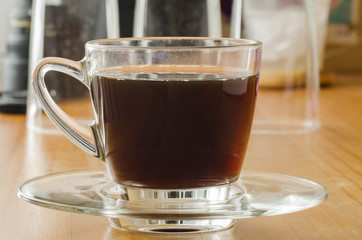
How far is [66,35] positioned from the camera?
0.73 m

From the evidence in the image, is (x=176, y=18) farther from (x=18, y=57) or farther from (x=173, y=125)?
(x=173, y=125)

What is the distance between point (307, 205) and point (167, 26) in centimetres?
38

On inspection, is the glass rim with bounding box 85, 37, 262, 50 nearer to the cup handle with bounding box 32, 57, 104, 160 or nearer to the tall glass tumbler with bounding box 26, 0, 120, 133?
the cup handle with bounding box 32, 57, 104, 160

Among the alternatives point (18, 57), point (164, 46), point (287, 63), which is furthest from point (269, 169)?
point (18, 57)

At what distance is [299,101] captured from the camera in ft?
2.62

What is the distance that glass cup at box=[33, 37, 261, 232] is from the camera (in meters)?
0.38

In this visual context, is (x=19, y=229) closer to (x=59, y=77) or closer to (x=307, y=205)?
(x=307, y=205)

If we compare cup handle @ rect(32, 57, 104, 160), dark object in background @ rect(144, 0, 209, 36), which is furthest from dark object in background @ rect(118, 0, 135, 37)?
cup handle @ rect(32, 57, 104, 160)

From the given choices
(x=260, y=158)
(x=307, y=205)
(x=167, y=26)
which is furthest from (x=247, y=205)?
(x=167, y=26)

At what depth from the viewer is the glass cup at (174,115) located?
38cm

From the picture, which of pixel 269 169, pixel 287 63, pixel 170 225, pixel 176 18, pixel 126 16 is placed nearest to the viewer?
pixel 170 225

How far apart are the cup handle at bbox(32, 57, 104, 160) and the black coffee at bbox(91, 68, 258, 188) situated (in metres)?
0.02

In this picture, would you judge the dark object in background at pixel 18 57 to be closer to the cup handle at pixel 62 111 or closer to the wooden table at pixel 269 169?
the wooden table at pixel 269 169

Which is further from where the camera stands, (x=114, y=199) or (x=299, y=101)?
(x=299, y=101)
